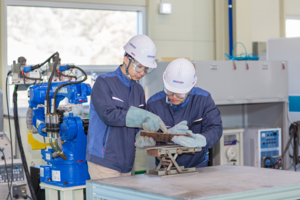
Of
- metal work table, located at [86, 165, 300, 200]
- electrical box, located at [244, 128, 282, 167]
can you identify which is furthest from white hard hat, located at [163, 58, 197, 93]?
A: electrical box, located at [244, 128, 282, 167]

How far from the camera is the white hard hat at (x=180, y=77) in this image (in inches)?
83.0

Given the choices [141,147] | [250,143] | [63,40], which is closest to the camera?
[141,147]

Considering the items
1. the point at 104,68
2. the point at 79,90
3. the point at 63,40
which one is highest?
the point at 63,40

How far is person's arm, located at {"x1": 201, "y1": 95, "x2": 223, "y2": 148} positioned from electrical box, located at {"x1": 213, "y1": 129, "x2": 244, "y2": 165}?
66.8 inches

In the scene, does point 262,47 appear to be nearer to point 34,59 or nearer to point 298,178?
point 34,59

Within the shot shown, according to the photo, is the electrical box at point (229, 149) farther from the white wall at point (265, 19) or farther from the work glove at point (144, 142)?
the work glove at point (144, 142)

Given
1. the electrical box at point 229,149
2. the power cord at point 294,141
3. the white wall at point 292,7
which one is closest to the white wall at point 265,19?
the white wall at point 292,7

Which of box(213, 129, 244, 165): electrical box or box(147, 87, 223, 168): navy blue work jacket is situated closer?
box(147, 87, 223, 168): navy blue work jacket

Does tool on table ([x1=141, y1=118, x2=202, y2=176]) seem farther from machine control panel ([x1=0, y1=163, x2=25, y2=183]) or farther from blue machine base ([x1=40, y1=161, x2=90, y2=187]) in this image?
machine control panel ([x1=0, y1=163, x2=25, y2=183])

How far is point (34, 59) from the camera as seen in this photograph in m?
4.27

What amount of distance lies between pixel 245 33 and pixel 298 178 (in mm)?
3509

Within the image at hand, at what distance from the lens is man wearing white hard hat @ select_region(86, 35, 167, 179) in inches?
78.1

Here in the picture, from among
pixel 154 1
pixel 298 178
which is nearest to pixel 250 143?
pixel 154 1

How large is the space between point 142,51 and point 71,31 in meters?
2.45
